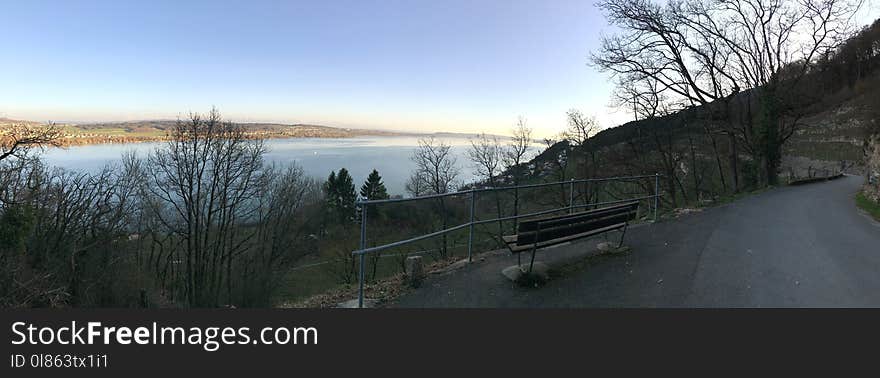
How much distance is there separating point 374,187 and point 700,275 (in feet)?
195

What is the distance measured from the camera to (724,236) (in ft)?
22.6

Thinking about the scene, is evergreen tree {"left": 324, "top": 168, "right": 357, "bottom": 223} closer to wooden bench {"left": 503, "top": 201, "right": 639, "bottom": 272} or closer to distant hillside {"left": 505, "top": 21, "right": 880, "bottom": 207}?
distant hillside {"left": 505, "top": 21, "right": 880, "bottom": 207}

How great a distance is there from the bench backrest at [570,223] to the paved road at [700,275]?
500 mm

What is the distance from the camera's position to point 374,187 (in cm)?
6281

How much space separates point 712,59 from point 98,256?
107ft

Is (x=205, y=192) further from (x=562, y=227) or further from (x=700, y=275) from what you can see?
(x=700, y=275)

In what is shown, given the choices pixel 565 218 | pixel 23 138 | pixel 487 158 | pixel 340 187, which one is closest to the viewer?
pixel 565 218

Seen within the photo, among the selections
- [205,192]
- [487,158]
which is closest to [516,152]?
[487,158]

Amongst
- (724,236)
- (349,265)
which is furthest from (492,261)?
(349,265)

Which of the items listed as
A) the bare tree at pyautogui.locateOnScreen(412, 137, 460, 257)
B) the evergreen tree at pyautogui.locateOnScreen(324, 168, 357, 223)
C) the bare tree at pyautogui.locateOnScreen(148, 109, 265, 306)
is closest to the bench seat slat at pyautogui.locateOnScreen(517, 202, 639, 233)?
the bare tree at pyautogui.locateOnScreen(148, 109, 265, 306)

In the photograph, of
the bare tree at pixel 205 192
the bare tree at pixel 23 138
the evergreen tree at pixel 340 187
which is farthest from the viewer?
the evergreen tree at pixel 340 187

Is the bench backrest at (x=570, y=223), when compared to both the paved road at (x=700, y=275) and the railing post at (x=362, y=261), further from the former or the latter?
the railing post at (x=362, y=261)

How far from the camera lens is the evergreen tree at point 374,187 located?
58.7 meters

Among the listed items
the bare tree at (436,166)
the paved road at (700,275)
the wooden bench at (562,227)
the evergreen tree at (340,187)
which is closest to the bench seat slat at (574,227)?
the wooden bench at (562,227)
